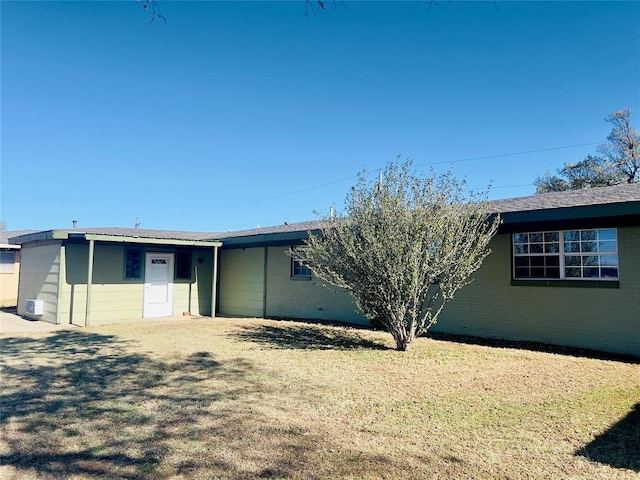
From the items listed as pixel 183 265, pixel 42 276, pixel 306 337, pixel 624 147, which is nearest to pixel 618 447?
pixel 306 337

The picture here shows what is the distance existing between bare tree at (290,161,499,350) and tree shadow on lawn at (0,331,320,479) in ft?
8.57

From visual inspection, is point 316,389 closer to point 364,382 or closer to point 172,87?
point 364,382

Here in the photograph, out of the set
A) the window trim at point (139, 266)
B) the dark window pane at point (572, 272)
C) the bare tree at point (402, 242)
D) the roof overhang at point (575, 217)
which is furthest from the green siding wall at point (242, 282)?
the dark window pane at point (572, 272)

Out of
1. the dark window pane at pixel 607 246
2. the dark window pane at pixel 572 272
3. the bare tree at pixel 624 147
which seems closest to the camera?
the dark window pane at pixel 607 246

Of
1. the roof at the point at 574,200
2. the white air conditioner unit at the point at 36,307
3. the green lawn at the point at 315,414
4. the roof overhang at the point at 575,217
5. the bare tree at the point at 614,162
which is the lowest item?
the green lawn at the point at 315,414

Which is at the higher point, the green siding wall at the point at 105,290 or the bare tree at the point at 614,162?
the bare tree at the point at 614,162

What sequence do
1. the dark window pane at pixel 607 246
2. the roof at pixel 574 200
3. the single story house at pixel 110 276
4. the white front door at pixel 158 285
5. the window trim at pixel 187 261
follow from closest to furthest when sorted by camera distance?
the roof at pixel 574 200, the dark window pane at pixel 607 246, the single story house at pixel 110 276, the white front door at pixel 158 285, the window trim at pixel 187 261

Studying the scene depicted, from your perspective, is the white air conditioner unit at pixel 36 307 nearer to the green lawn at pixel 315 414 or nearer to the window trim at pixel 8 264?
the green lawn at pixel 315 414

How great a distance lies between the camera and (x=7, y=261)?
19516mm

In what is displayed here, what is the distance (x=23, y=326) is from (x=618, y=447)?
1294 cm

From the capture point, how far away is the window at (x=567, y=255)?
8031mm

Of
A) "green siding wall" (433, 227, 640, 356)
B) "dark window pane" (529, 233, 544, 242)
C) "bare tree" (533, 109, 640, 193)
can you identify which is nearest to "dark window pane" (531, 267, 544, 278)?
"green siding wall" (433, 227, 640, 356)

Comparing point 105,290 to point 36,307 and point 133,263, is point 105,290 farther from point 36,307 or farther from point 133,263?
point 36,307

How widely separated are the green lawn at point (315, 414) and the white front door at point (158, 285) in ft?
19.8
